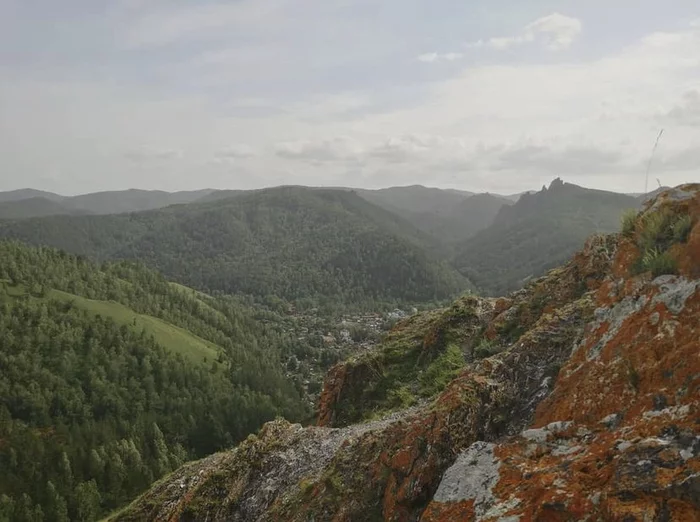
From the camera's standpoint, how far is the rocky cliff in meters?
7.00

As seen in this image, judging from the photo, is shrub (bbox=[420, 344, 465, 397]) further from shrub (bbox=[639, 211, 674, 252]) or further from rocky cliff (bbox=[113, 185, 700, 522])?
shrub (bbox=[639, 211, 674, 252])

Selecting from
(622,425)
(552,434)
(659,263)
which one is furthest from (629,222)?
(552,434)

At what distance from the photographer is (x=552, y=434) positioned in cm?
877

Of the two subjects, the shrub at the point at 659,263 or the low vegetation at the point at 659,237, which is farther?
the low vegetation at the point at 659,237

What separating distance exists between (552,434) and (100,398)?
160 metres

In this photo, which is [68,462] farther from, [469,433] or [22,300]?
[469,433]

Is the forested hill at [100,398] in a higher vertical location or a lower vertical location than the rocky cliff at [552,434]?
lower

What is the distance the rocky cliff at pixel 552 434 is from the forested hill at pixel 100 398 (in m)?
95.7

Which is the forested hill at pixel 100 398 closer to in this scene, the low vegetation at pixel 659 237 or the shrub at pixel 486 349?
the shrub at pixel 486 349

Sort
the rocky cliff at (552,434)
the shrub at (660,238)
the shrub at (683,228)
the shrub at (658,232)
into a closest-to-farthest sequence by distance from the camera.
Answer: the rocky cliff at (552,434) → the shrub at (660,238) → the shrub at (683,228) → the shrub at (658,232)

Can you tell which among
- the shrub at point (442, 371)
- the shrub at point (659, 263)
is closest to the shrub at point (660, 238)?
the shrub at point (659, 263)

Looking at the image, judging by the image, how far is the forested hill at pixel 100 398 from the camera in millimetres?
102312

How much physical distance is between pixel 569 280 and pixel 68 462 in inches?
4590

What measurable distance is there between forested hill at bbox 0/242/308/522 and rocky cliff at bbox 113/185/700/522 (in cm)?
9566
